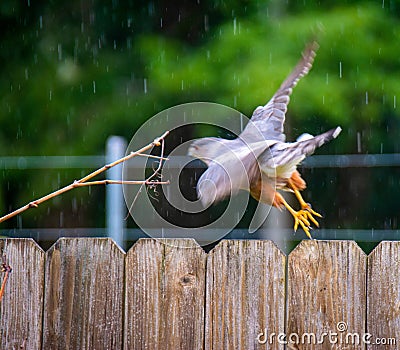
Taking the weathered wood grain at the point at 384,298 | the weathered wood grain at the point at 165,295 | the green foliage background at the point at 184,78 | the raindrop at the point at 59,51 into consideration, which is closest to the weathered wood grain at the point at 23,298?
the weathered wood grain at the point at 165,295

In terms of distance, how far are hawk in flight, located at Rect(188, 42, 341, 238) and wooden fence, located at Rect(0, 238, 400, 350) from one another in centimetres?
14

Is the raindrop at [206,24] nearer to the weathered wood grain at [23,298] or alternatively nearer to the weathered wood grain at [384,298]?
the weathered wood grain at [23,298]

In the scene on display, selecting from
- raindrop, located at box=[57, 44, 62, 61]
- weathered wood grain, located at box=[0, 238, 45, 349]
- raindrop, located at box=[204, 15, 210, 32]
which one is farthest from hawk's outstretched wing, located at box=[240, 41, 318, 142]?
raindrop, located at box=[57, 44, 62, 61]

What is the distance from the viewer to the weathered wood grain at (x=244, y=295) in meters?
2.02

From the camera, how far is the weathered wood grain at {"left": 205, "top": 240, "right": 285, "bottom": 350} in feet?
6.63

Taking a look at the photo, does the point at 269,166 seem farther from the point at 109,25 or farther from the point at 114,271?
the point at 109,25

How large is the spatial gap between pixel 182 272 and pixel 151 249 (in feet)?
0.34

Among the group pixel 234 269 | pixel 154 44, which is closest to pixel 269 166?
pixel 234 269

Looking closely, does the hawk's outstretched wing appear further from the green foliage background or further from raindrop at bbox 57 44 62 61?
raindrop at bbox 57 44 62 61

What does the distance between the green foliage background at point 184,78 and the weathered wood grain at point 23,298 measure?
3801mm

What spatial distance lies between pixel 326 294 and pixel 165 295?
421 millimetres

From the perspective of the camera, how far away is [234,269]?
2035 millimetres

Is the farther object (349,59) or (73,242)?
(349,59)

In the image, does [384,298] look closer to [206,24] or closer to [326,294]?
[326,294]
